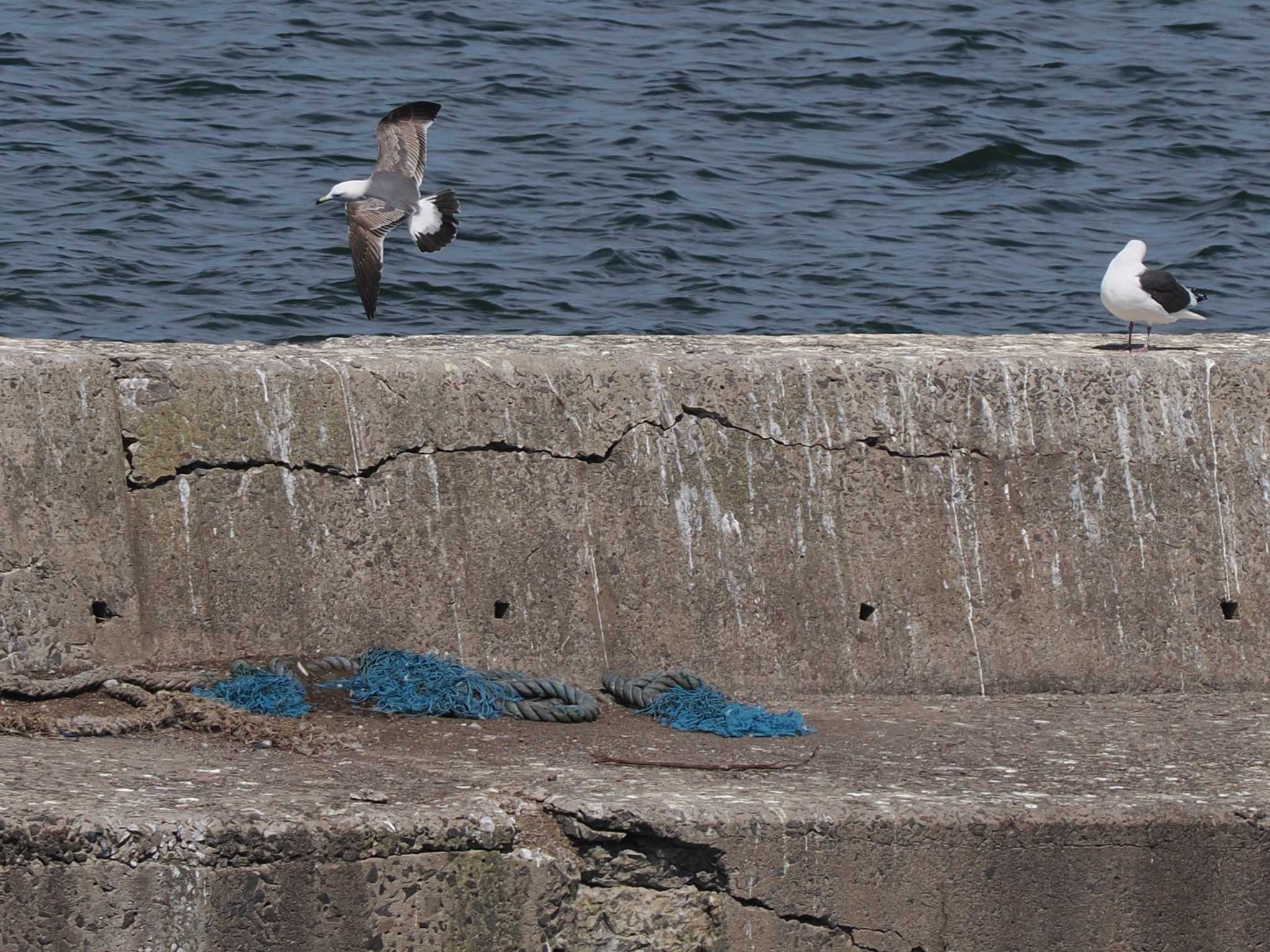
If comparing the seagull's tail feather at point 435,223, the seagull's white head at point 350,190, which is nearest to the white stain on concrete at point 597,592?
the seagull's tail feather at point 435,223

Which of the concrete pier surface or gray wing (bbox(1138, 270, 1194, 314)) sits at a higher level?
gray wing (bbox(1138, 270, 1194, 314))

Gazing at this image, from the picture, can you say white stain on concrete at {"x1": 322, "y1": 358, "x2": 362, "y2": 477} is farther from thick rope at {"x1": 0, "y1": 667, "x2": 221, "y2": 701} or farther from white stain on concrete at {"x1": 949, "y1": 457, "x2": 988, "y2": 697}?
white stain on concrete at {"x1": 949, "y1": 457, "x2": 988, "y2": 697}

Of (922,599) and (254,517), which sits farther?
(922,599)

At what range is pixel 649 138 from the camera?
16.2 meters

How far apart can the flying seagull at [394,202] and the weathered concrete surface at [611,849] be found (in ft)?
9.66

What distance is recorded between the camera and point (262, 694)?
504 centimetres

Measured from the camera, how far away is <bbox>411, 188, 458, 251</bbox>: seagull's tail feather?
311 inches

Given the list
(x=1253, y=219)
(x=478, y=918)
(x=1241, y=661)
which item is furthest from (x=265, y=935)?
(x=1253, y=219)

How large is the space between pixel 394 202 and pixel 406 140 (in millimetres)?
471

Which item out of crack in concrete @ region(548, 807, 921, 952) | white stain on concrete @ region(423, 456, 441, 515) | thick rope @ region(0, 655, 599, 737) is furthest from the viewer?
white stain on concrete @ region(423, 456, 441, 515)

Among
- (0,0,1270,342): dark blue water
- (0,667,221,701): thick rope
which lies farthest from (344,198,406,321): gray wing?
(0,0,1270,342): dark blue water

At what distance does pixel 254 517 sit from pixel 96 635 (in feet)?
1.70

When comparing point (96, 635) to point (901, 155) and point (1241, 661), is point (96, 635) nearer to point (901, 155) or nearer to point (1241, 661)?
point (1241, 661)

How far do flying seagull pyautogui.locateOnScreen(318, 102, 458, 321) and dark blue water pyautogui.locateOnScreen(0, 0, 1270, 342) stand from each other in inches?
137
